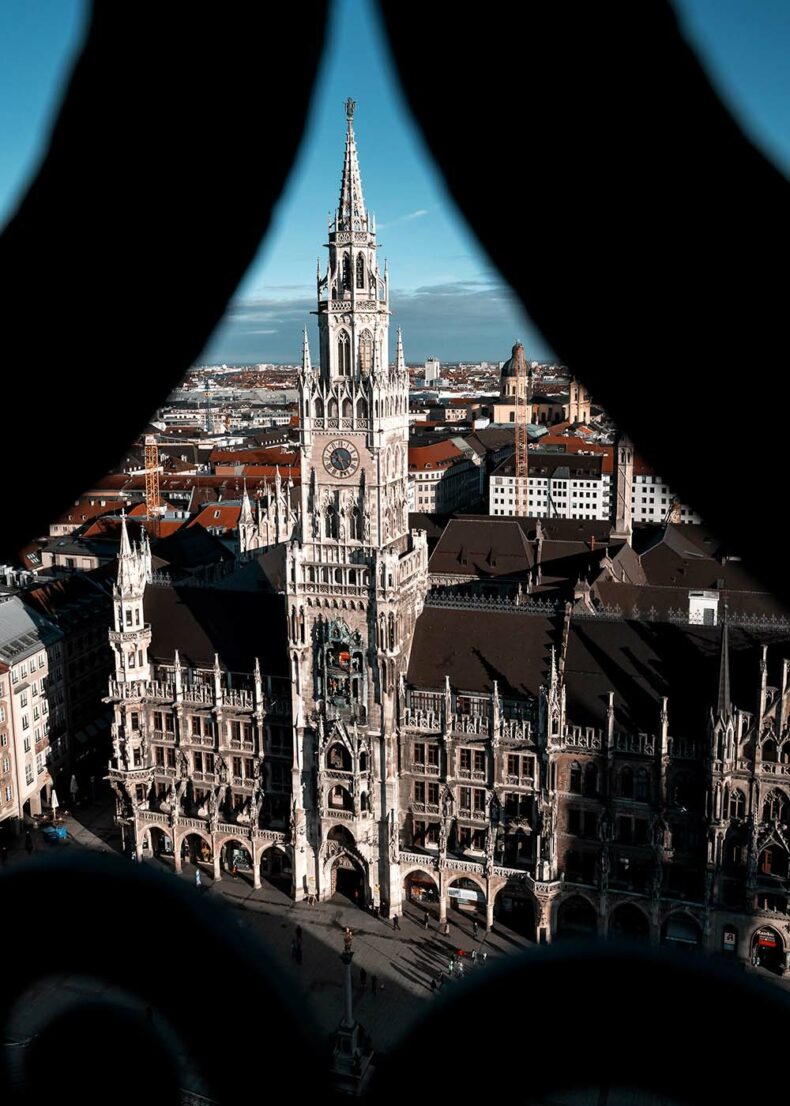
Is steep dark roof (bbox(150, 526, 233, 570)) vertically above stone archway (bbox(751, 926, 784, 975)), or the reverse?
steep dark roof (bbox(150, 526, 233, 570))

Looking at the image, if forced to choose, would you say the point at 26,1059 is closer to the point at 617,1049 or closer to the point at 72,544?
the point at 617,1049

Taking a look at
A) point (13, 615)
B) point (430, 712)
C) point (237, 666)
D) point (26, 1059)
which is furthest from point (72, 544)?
point (26, 1059)

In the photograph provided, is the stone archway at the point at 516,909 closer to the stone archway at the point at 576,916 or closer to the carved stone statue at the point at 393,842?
the stone archway at the point at 576,916

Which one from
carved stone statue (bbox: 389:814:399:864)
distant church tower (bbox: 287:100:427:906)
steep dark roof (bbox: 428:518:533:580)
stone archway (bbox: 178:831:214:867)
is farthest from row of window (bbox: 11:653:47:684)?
steep dark roof (bbox: 428:518:533:580)

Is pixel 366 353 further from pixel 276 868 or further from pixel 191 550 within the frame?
pixel 191 550

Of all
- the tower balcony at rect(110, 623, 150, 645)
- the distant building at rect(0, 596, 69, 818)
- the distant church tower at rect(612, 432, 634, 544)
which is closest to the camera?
the tower balcony at rect(110, 623, 150, 645)

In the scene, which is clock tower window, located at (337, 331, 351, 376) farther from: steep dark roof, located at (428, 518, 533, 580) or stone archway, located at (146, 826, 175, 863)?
steep dark roof, located at (428, 518, 533, 580)

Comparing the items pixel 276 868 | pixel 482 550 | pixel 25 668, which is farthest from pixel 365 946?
pixel 482 550
